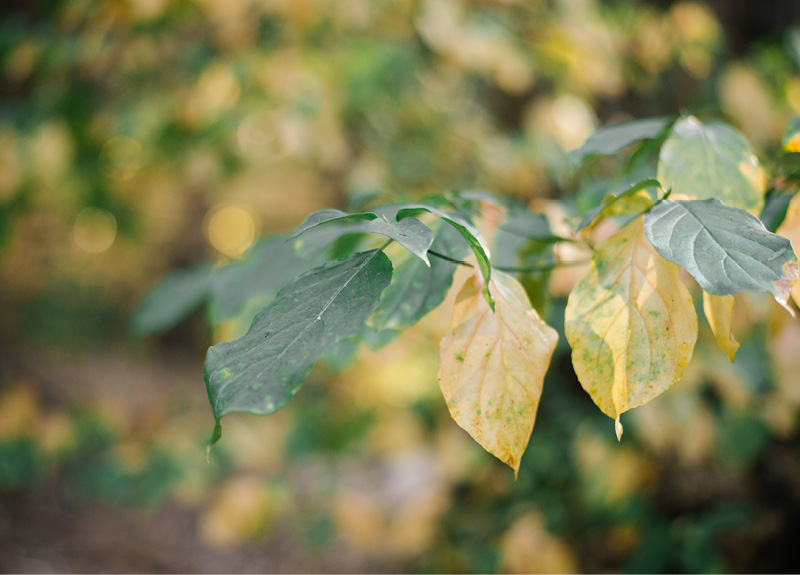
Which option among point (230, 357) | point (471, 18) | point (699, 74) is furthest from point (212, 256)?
point (230, 357)

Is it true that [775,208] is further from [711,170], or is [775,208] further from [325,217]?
[325,217]

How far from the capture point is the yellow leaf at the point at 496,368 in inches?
13.7

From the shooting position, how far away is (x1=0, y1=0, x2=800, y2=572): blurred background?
4.32ft

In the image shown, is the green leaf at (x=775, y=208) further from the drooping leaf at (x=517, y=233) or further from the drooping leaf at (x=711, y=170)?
the drooping leaf at (x=517, y=233)

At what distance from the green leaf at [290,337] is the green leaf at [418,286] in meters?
0.09

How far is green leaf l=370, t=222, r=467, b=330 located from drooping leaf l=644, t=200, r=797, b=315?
0.16 metres

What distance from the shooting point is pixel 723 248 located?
334mm

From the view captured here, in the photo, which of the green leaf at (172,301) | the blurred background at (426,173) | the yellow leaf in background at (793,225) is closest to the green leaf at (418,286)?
the yellow leaf in background at (793,225)

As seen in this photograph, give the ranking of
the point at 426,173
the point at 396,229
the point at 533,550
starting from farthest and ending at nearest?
1. the point at 426,173
2. the point at 533,550
3. the point at 396,229

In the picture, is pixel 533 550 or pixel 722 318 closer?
pixel 722 318

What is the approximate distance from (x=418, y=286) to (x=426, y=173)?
143 centimetres

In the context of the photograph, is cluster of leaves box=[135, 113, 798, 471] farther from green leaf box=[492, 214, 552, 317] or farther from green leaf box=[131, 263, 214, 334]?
green leaf box=[131, 263, 214, 334]

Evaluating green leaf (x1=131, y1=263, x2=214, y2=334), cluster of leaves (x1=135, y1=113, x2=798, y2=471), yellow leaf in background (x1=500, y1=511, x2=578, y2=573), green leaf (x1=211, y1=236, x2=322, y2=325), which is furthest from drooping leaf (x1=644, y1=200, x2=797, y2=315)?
yellow leaf in background (x1=500, y1=511, x2=578, y2=573)

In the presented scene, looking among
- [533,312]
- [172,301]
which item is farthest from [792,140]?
[172,301]
